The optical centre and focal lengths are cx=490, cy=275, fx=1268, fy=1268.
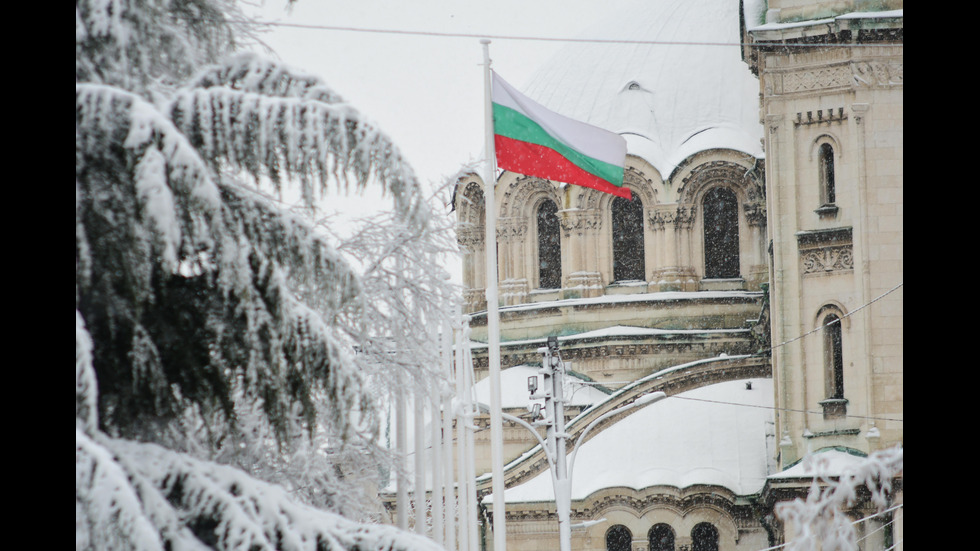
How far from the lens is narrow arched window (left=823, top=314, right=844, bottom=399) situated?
20719mm

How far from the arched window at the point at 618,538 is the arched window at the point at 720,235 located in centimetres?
715

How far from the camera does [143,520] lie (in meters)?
4.27

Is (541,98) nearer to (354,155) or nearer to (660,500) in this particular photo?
(660,500)

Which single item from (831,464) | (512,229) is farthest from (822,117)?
(512,229)

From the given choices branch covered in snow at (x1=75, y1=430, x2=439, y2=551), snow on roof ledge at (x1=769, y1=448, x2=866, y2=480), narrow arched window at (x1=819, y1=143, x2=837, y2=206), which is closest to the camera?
branch covered in snow at (x1=75, y1=430, x2=439, y2=551)

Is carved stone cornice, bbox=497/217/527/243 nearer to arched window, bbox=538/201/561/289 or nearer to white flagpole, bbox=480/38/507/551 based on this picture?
arched window, bbox=538/201/561/289

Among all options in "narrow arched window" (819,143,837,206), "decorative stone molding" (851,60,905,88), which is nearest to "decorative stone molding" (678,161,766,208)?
"narrow arched window" (819,143,837,206)

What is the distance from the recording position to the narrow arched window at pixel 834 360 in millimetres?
20719

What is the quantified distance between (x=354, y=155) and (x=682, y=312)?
79.7 ft

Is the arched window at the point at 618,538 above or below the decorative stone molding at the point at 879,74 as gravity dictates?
below

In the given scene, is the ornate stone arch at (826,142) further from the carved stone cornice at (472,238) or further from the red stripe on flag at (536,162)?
the carved stone cornice at (472,238)

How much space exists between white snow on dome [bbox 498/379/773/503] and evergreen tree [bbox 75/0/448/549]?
19650 mm

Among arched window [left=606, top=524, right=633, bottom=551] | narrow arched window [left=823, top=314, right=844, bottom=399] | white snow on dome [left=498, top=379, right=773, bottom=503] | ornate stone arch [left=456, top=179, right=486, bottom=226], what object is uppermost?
ornate stone arch [left=456, top=179, right=486, bottom=226]

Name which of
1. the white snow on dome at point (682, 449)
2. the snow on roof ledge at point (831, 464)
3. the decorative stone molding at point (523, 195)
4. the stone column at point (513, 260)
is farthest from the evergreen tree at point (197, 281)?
the stone column at point (513, 260)
